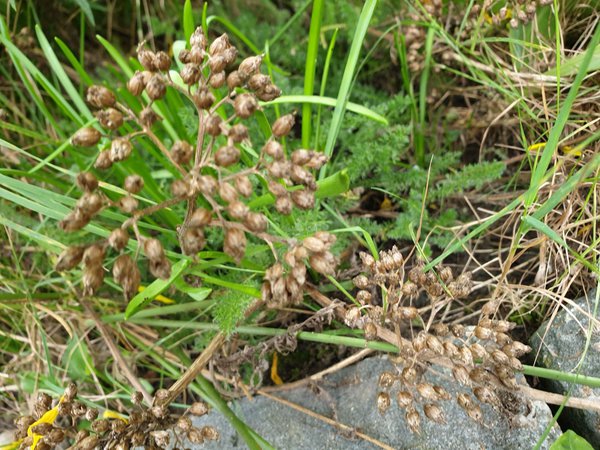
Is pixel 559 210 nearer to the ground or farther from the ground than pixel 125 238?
nearer to the ground

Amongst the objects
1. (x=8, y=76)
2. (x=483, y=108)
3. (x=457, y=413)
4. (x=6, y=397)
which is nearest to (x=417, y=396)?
(x=457, y=413)

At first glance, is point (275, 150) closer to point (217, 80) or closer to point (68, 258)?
point (217, 80)

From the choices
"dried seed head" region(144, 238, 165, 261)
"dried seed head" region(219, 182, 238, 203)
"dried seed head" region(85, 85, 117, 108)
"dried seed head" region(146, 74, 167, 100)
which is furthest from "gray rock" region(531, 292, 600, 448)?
"dried seed head" region(85, 85, 117, 108)

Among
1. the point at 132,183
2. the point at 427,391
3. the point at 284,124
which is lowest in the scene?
the point at 427,391

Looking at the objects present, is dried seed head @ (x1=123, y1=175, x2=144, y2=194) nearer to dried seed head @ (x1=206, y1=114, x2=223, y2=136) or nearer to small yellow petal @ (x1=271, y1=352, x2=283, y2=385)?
dried seed head @ (x1=206, y1=114, x2=223, y2=136)

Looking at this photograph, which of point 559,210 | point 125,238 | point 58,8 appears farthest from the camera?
point 58,8

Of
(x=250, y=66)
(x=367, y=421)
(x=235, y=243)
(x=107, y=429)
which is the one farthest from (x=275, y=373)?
(x=250, y=66)

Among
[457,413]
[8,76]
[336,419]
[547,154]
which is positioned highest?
[547,154]

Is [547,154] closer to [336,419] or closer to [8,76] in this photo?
[336,419]
